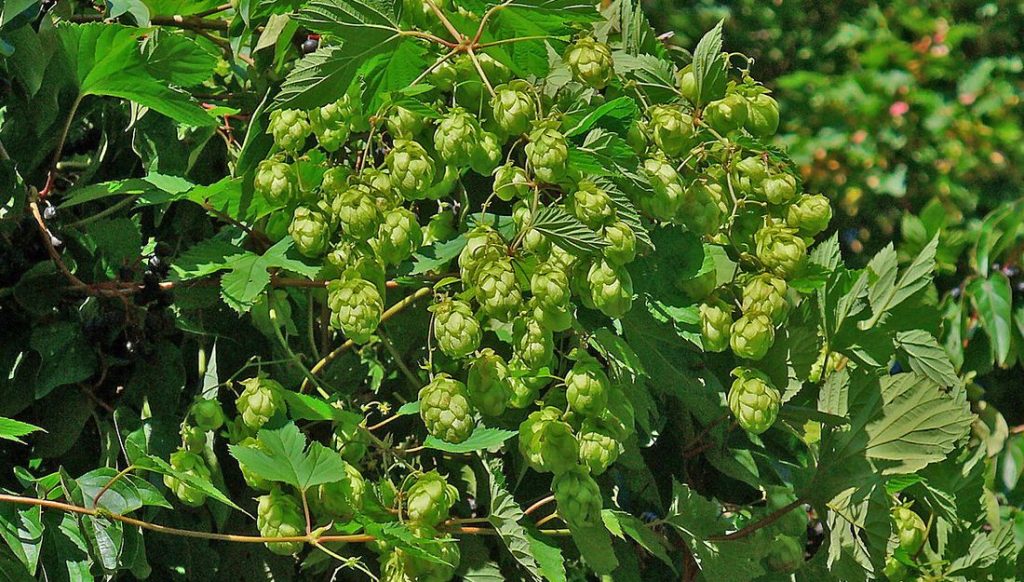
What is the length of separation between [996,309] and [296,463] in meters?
1.18

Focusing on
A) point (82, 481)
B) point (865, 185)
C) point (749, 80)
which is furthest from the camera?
point (865, 185)

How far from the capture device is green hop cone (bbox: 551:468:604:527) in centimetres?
80

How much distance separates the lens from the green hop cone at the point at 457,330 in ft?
2.42

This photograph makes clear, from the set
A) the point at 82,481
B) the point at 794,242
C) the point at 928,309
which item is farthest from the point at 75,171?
the point at 928,309

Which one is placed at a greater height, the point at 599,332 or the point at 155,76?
the point at 155,76

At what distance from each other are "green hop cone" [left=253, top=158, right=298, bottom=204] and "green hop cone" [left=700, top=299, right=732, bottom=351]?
0.99 feet

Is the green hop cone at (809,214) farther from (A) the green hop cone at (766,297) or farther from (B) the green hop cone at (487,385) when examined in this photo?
(B) the green hop cone at (487,385)

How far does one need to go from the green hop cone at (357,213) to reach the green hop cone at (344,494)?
0.55ft

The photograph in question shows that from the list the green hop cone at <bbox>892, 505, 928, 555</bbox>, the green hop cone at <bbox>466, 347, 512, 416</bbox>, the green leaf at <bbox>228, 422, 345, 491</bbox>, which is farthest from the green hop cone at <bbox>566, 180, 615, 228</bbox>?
the green hop cone at <bbox>892, 505, 928, 555</bbox>

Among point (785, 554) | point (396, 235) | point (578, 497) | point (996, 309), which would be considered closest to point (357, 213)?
point (396, 235)

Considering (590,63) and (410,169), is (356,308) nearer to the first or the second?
(410,169)

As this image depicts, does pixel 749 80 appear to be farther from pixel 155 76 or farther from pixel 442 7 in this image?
pixel 155 76

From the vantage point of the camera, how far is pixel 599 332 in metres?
0.80

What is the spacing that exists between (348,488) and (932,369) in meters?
0.53
